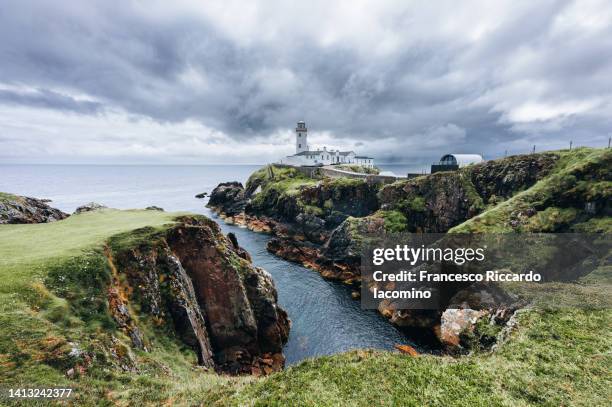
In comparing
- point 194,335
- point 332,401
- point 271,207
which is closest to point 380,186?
point 271,207

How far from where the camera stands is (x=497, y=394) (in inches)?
470

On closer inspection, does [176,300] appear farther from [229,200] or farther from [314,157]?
[314,157]

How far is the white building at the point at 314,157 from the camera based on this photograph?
129 metres

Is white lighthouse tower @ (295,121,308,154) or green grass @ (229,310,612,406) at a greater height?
white lighthouse tower @ (295,121,308,154)

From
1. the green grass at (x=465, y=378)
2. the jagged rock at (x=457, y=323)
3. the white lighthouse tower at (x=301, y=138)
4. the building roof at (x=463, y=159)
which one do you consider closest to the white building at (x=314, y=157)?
the white lighthouse tower at (x=301, y=138)

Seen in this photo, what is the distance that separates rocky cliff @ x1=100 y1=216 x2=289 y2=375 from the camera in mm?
21641

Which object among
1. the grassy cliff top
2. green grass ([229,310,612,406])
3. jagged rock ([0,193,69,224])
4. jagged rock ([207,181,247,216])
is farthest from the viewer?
jagged rock ([207,181,247,216])

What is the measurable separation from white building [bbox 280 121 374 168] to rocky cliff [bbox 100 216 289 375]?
98126 millimetres

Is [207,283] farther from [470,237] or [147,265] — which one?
[470,237]

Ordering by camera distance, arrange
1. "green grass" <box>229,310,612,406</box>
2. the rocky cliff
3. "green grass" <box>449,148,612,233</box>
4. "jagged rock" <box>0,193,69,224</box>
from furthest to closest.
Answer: "green grass" <box>449,148,612,233</box> → "jagged rock" <box>0,193,69,224</box> → the rocky cliff → "green grass" <box>229,310,612,406</box>

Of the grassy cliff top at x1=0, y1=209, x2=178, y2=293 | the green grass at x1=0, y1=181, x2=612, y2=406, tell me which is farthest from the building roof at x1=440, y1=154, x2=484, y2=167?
the grassy cliff top at x1=0, y1=209, x2=178, y2=293

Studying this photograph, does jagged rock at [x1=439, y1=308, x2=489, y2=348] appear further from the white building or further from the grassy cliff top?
the white building

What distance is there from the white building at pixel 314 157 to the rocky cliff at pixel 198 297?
9813 centimetres

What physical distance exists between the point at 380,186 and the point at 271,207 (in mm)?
39120
